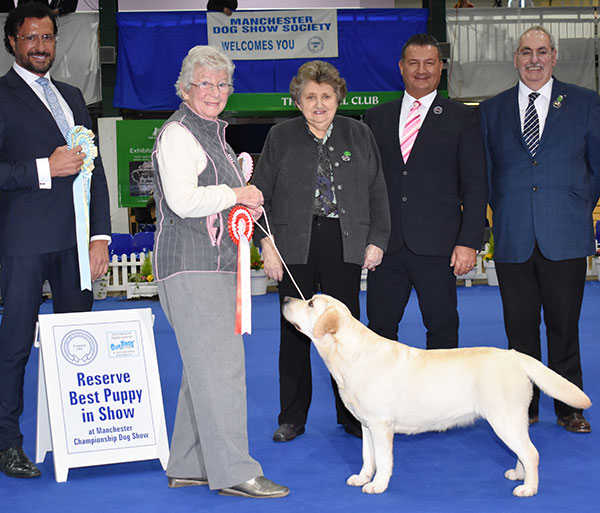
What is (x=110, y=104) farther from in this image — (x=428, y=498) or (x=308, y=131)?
(x=428, y=498)

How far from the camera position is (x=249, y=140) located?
14.7 metres

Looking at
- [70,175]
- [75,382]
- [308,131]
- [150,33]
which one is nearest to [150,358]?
[75,382]

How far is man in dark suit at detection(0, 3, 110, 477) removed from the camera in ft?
10.6

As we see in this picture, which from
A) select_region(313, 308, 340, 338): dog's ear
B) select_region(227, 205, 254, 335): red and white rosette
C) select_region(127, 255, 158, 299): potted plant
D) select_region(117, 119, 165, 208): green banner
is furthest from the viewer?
select_region(117, 119, 165, 208): green banner

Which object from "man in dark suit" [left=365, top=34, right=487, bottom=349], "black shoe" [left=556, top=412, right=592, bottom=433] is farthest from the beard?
"black shoe" [left=556, top=412, right=592, bottom=433]

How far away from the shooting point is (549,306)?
13.2 ft

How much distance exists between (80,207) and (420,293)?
1.88 meters

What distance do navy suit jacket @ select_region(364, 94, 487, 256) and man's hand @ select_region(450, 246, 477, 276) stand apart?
0.04 meters

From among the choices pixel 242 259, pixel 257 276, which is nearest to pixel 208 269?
pixel 242 259

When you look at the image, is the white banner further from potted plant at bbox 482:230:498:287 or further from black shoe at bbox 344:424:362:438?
black shoe at bbox 344:424:362:438

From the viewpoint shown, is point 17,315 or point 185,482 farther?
point 17,315

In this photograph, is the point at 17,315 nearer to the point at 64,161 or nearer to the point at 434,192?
the point at 64,161

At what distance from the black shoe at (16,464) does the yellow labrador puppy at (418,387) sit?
145 centimetres

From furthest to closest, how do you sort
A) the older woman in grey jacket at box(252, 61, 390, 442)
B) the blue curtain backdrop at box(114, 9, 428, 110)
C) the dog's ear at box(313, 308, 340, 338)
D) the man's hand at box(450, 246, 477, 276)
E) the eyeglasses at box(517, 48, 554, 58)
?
1. the blue curtain backdrop at box(114, 9, 428, 110)
2. the eyeglasses at box(517, 48, 554, 58)
3. the man's hand at box(450, 246, 477, 276)
4. the older woman in grey jacket at box(252, 61, 390, 442)
5. the dog's ear at box(313, 308, 340, 338)
